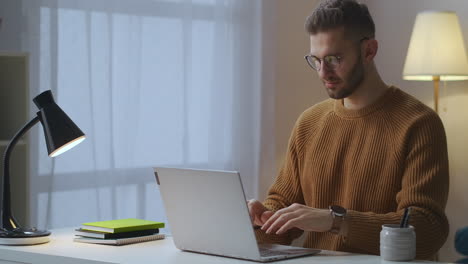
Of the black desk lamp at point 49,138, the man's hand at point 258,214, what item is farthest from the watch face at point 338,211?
the black desk lamp at point 49,138

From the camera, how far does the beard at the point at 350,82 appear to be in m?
2.56

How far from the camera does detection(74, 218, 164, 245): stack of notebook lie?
2359 mm

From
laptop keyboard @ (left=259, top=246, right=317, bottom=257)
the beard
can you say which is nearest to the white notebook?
laptop keyboard @ (left=259, top=246, right=317, bottom=257)

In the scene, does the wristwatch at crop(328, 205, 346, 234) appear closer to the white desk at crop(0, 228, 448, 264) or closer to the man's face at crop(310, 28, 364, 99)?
the white desk at crop(0, 228, 448, 264)

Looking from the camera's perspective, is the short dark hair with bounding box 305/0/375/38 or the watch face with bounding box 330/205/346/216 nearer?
the watch face with bounding box 330/205/346/216

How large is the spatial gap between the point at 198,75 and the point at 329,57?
162 cm

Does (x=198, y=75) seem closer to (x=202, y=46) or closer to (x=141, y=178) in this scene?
(x=202, y=46)

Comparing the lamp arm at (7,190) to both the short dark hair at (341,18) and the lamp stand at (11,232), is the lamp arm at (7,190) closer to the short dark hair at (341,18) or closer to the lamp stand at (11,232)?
the lamp stand at (11,232)

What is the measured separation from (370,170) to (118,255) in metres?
0.85

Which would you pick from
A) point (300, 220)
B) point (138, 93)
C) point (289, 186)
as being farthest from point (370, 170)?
point (138, 93)

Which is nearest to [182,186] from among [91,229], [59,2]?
[91,229]

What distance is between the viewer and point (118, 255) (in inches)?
85.4

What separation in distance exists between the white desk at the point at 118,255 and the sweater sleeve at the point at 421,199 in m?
0.13

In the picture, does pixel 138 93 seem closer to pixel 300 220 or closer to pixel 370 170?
pixel 370 170
